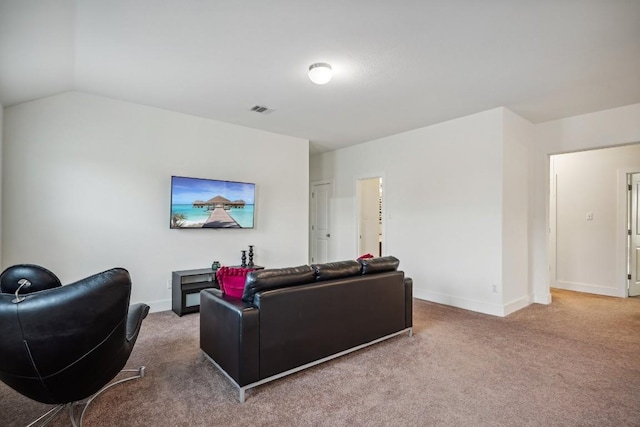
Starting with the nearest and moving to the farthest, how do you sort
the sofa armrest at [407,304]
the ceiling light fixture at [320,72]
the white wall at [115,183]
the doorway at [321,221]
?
the ceiling light fixture at [320,72]
the sofa armrest at [407,304]
the white wall at [115,183]
the doorway at [321,221]

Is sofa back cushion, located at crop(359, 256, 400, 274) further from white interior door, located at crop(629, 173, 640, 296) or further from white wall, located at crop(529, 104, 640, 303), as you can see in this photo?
white interior door, located at crop(629, 173, 640, 296)

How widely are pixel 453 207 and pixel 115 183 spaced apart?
4.41 m

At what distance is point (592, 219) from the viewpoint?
527cm

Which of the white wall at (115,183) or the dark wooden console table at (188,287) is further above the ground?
the white wall at (115,183)

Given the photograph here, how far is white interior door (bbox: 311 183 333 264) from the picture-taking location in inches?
268

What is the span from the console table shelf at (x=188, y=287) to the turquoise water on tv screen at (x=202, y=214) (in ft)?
2.26

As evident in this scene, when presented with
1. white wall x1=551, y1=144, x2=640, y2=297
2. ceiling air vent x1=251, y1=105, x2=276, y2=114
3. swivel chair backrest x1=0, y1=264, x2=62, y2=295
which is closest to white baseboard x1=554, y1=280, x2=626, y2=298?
white wall x1=551, y1=144, x2=640, y2=297

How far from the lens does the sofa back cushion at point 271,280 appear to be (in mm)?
2215

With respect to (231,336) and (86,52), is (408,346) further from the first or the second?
(86,52)

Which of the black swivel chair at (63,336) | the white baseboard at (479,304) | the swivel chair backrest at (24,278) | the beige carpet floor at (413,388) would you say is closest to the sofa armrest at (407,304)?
the beige carpet floor at (413,388)

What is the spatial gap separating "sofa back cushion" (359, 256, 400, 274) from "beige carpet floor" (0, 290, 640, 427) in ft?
2.32

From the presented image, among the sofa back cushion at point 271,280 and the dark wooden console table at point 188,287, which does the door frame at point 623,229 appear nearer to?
the sofa back cushion at point 271,280

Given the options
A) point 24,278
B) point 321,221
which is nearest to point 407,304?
point 24,278

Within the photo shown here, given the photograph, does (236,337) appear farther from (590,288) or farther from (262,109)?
(590,288)
